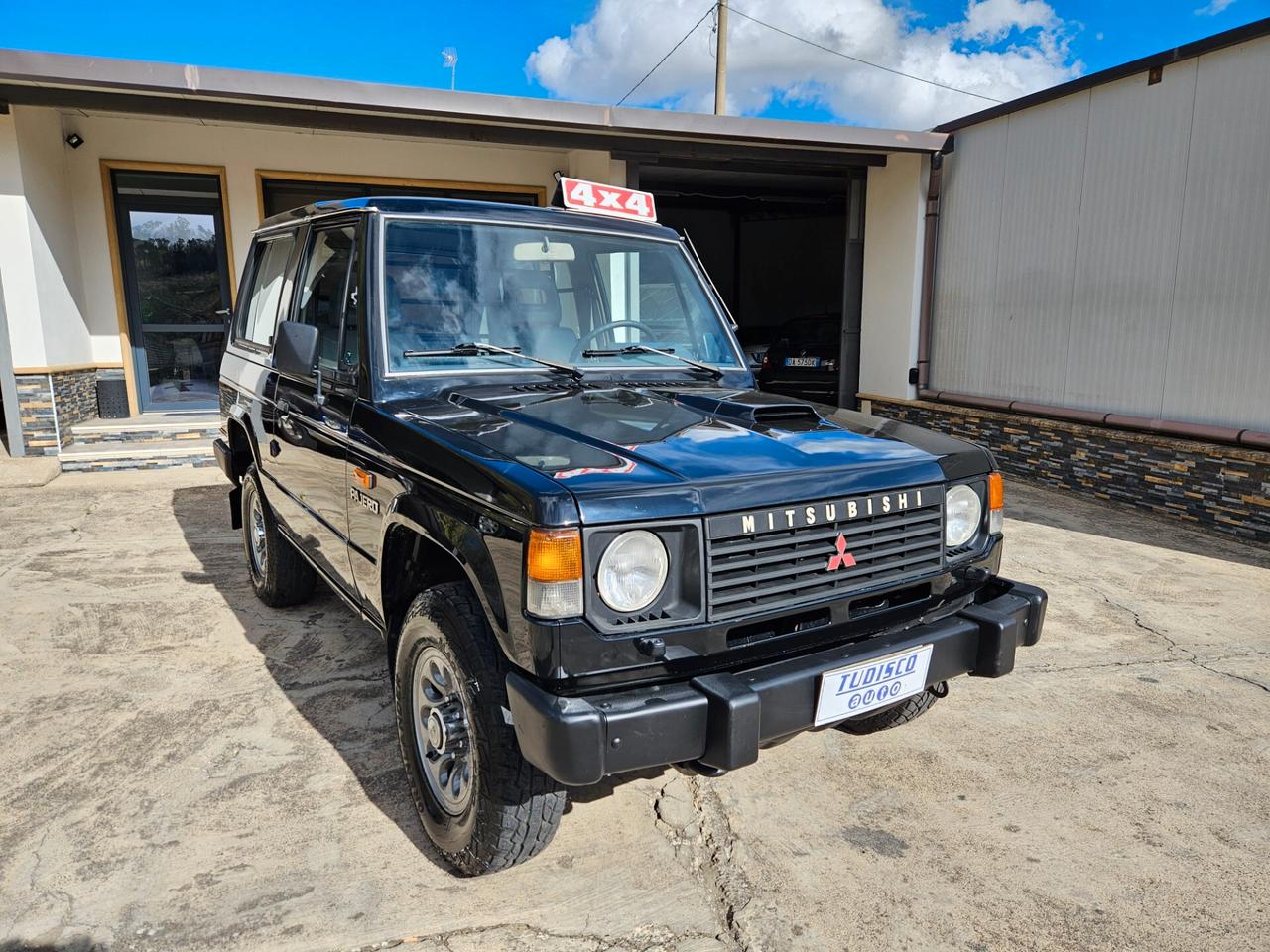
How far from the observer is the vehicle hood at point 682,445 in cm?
220

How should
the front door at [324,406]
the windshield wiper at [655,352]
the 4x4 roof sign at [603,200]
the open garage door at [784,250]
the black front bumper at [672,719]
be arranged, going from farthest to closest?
the open garage door at [784,250] → the 4x4 roof sign at [603,200] → the windshield wiper at [655,352] → the front door at [324,406] → the black front bumper at [672,719]

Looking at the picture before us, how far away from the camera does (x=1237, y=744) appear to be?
3.38 meters

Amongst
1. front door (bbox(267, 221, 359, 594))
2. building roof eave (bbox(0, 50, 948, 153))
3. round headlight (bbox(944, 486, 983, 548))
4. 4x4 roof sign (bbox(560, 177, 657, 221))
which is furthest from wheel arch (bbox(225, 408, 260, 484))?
building roof eave (bbox(0, 50, 948, 153))

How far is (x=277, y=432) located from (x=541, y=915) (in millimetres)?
2459

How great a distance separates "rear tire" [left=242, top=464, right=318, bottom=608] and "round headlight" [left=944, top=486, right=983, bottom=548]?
313cm

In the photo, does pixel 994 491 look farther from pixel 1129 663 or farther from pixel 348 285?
pixel 348 285

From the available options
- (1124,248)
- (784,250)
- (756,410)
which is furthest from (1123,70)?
(784,250)

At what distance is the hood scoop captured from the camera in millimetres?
2879

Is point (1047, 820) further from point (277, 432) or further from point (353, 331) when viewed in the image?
point (277, 432)

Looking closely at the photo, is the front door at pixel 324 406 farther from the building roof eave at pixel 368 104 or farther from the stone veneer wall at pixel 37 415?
the stone veneer wall at pixel 37 415

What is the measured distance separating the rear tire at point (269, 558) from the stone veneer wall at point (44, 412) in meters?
4.97

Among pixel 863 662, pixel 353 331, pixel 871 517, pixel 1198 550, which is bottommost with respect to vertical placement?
pixel 1198 550

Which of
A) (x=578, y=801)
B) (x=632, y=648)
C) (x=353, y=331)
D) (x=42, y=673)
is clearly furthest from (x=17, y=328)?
(x=632, y=648)

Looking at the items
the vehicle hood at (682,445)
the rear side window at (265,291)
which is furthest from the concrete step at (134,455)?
the vehicle hood at (682,445)
